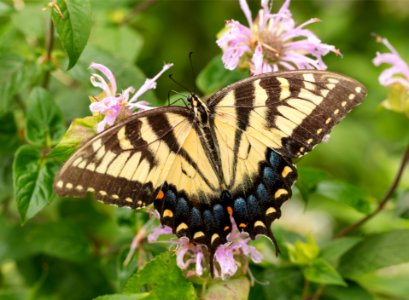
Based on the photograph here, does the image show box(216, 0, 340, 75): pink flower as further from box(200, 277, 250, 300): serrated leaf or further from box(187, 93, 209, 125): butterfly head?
box(200, 277, 250, 300): serrated leaf

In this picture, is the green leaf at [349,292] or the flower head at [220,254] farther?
the green leaf at [349,292]

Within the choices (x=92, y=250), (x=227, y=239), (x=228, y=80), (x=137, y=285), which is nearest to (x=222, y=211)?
(x=227, y=239)

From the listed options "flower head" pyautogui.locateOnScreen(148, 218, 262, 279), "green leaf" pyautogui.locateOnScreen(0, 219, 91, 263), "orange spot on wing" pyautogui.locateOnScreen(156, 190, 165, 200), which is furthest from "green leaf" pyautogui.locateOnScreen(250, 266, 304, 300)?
"green leaf" pyautogui.locateOnScreen(0, 219, 91, 263)

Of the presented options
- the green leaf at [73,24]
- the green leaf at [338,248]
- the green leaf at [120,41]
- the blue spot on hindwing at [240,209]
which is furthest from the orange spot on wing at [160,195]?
the green leaf at [120,41]

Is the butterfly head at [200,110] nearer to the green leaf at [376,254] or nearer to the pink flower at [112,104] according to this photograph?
the pink flower at [112,104]

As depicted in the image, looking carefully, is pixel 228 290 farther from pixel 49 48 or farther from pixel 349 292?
pixel 49 48

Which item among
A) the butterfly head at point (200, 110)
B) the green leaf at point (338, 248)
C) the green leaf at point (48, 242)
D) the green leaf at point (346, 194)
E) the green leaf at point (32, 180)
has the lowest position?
the green leaf at point (48, 242)

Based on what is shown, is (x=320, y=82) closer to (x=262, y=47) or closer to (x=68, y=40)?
(x=262, y=47)

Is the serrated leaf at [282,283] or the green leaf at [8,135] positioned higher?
the serrated leaf at [282,283]
